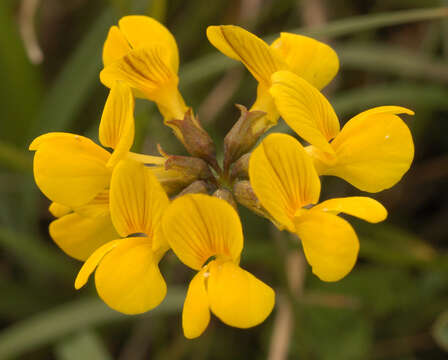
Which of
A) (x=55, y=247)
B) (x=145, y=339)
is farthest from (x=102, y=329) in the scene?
(x=55, y=247)

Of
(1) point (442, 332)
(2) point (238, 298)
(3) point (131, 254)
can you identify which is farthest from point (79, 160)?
(1) point (442, 332)

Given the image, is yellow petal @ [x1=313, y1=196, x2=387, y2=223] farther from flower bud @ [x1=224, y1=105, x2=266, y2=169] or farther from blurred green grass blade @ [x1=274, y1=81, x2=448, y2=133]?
blurred green grass blade @ [x1=274, y1=81, x2=448, y2=133]

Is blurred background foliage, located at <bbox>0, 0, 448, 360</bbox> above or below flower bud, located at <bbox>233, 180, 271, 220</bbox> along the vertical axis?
below

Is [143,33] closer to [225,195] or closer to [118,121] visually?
[118,121]

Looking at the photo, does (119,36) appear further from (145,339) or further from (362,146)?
(145,339)

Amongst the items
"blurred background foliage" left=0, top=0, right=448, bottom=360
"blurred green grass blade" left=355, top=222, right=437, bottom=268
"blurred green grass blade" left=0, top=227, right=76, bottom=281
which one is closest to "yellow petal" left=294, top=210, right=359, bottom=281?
"blurred background foliage" left=0, top=0, right=448, bottom=360

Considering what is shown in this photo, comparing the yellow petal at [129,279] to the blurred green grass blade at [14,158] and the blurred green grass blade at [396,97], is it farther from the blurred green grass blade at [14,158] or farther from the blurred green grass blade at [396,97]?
the blurred green grass blade at [396,97]
